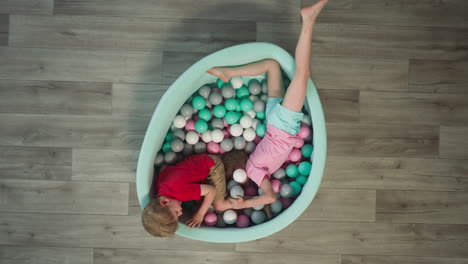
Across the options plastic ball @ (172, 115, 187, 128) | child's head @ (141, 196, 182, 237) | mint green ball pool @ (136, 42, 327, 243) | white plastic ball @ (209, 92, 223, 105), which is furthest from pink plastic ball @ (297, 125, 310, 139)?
child's head @ (141, 196, 182, 237)

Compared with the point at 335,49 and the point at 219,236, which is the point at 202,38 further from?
the point at 219,236

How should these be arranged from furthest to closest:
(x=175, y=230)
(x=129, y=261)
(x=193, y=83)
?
1. (x=129, y=261)
2. (x=193, y=83)
3. (x=175, y=230)

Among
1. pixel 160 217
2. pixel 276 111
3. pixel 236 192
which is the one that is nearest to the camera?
pixel 160 217

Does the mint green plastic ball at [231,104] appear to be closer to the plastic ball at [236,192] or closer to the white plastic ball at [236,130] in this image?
the white plastic ball at [236,130]

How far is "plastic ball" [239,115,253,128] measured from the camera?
1.53 m

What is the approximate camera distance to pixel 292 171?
1.55 m

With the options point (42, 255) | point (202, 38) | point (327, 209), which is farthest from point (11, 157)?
point (327, 209)

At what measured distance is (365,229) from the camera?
5.33 ft

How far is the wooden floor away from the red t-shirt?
0.88 feet

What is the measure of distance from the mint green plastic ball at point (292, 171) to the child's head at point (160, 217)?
1.56ft

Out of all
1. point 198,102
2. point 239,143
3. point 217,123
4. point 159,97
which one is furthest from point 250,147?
point 159,97

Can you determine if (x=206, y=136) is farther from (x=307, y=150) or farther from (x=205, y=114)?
(x=307, y=150)

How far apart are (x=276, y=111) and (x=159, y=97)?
1.64 feet

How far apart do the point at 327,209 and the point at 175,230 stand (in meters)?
0.64
